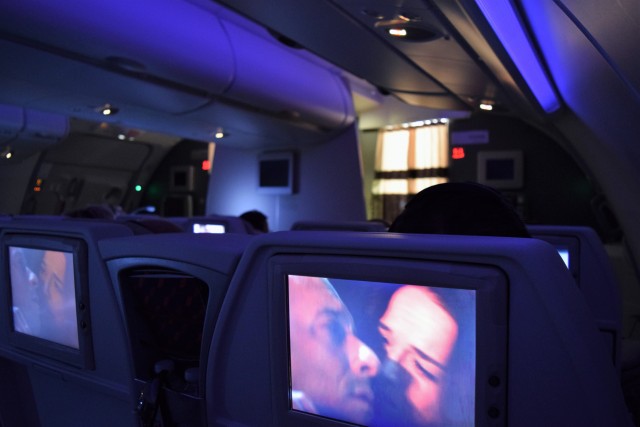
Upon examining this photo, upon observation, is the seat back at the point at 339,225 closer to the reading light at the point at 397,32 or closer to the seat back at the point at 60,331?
the reading light at the point at 397,32

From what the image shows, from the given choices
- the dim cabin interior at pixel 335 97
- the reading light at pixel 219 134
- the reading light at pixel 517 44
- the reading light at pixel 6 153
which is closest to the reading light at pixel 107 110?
the dim cabin interior at pixel 335 97

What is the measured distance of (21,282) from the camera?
1.59 m

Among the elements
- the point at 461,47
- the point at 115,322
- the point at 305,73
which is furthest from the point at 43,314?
the point at 305,73

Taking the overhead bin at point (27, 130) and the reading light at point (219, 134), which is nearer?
the reading light at point (219, 134)

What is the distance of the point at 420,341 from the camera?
0.80 metres

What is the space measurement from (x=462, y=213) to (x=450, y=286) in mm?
709

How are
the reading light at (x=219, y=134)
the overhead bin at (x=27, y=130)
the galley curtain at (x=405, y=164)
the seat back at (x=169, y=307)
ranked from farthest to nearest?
the galley curtain at (x=405, y=164), the overhead bin at (x=27, y=130), the reading light at (x=219, y=134), the seat back at (x=169, y=307)

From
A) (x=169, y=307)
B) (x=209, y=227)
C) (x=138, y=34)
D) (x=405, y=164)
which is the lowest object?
(x=169, y=307)

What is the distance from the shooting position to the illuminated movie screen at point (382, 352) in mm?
776

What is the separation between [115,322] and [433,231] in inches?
34.9

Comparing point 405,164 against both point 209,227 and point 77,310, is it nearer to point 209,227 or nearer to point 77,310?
point 209,227

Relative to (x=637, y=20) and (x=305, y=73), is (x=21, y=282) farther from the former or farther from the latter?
(x=305, y=73)

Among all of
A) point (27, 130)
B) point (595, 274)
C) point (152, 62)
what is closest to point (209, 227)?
point (152, 62)

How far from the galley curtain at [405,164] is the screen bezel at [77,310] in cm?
716
